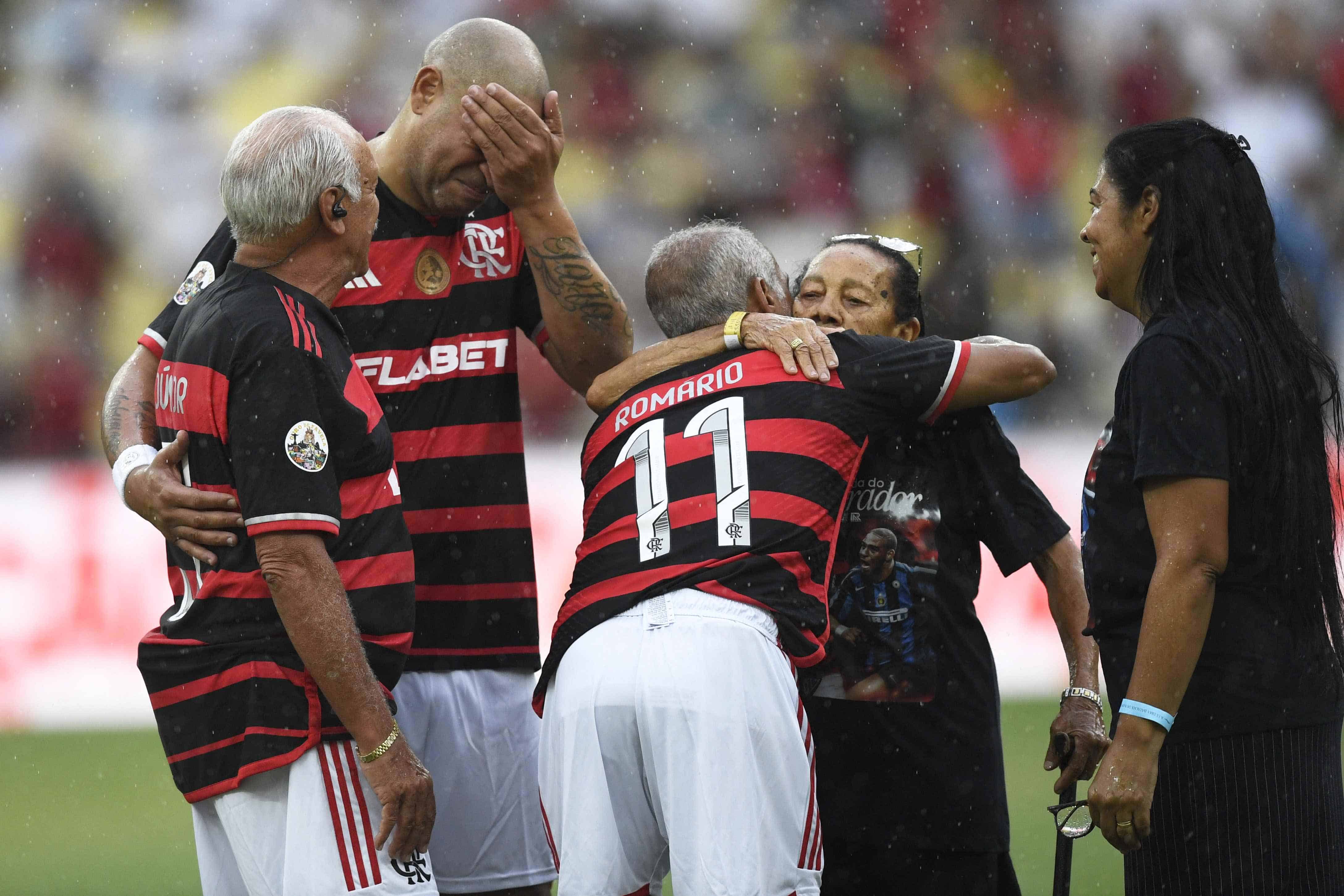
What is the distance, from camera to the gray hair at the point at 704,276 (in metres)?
2.74

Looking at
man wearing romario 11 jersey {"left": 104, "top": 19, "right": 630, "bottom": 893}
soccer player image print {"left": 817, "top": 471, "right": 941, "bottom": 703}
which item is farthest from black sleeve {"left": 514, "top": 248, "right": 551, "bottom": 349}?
soccer player image print {"left": 817, "top": 471, "right": 941, "bottom": 703}

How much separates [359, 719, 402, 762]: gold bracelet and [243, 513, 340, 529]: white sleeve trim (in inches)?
14.9

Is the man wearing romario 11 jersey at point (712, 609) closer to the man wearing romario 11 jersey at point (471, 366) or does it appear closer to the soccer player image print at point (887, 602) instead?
the soccer player image print at point (887, 602)

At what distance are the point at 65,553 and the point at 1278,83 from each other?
27.9 feet

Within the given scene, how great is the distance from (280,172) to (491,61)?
0.83 metres

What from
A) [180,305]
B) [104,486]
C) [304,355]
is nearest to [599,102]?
[104,486]

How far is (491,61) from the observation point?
3.05 m

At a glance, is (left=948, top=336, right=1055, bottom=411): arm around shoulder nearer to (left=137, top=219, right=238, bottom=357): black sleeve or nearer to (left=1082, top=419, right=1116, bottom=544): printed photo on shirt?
(left=1082, top=419, right=1116, bottom=544): printed photo on shirt

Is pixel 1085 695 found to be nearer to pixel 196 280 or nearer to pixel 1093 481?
pixel 1093 481

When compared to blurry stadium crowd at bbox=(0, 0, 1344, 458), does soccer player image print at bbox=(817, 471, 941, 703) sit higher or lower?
lower

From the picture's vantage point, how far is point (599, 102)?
9.61 metres

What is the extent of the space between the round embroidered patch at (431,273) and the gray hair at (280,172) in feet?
1.99

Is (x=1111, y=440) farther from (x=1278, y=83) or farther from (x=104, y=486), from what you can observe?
(x=1278, y=83)

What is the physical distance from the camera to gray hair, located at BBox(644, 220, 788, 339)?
108 inches
